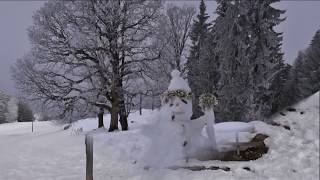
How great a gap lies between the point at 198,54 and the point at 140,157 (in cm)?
2757

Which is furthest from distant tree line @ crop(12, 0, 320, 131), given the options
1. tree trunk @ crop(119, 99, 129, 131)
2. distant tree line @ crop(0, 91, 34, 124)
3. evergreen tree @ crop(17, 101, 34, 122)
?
evergreen tree @ crop(17, 101, 34, 122)

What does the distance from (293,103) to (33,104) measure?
74.6 feet

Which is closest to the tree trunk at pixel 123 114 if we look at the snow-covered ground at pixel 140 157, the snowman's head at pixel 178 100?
the snow-covered ground at pixel 140 157

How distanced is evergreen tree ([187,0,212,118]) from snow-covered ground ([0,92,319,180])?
14.5 meters

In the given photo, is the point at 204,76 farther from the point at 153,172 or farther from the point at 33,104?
the point at 153,172

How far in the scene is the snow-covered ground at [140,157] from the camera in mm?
4758

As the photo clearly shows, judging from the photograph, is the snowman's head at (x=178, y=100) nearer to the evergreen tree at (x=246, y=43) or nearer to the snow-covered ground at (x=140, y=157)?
the snow-covered ground at (x=140, y=157)

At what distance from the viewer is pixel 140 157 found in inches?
492

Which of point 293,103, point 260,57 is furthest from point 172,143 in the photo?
point 260,57

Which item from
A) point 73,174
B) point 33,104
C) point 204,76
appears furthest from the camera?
point 204,76

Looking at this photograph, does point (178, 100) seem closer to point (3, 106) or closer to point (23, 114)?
point (3, 106)

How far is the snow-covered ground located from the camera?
4758 millimetres

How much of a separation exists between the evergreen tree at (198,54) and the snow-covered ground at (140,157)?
14.5 m

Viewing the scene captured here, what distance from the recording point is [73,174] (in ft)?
45.9
